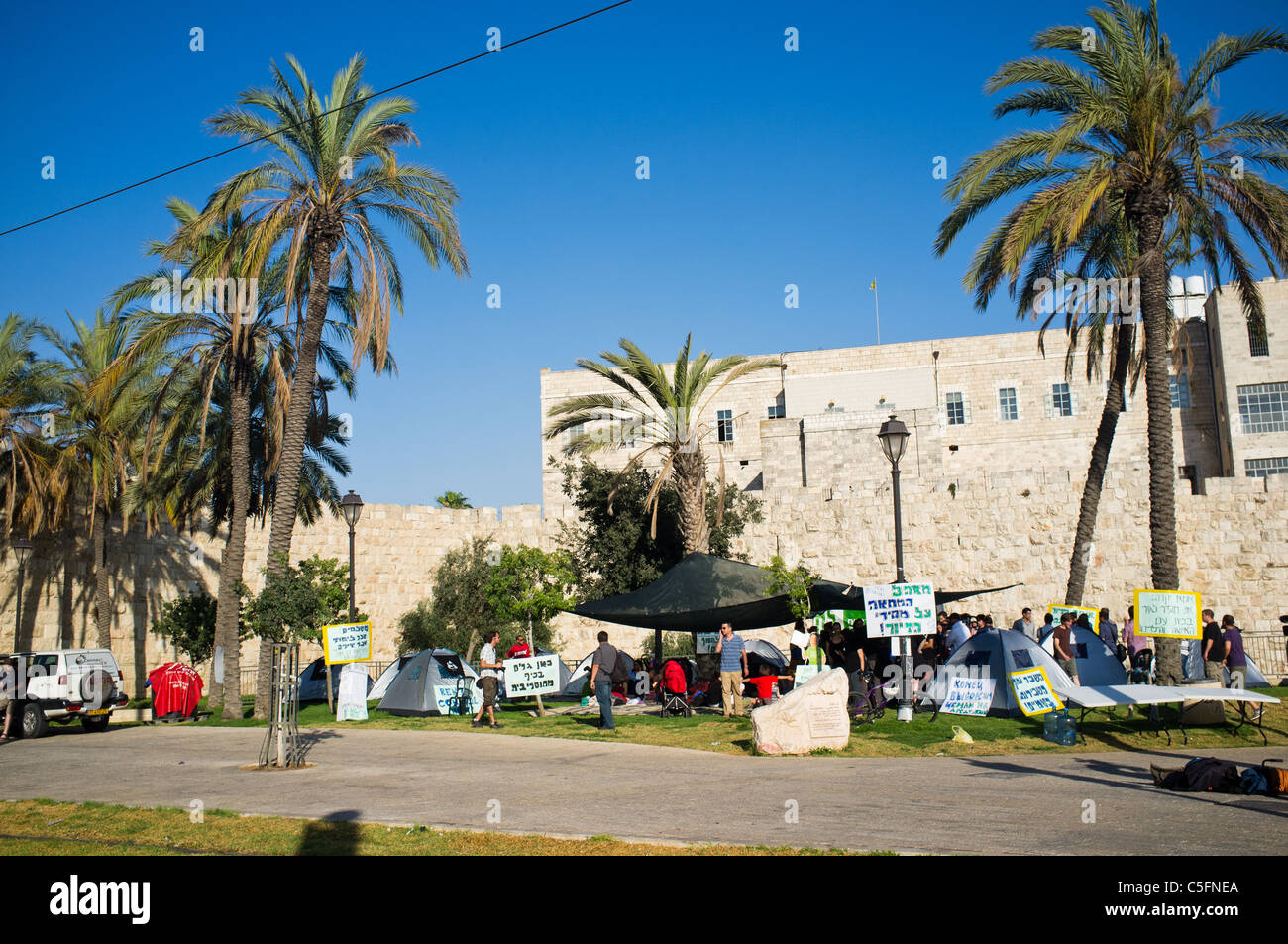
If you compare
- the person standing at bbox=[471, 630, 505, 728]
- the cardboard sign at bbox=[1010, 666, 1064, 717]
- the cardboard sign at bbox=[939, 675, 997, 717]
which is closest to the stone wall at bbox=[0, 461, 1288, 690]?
the cardboard sign at bbox=[939, 675, 997, 717]

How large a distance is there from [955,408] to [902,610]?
102 feet

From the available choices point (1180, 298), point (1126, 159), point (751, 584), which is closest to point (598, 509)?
point (751, 584)

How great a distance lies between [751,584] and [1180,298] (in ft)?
110

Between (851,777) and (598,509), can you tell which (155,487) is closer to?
(598,509)

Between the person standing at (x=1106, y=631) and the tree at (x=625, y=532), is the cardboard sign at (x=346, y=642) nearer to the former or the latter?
the tree at (x=625, y=532)

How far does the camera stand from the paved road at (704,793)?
7.39 meters

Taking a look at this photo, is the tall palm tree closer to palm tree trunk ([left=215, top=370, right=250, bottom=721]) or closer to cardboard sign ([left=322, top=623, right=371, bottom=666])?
palm tree trunk ([left=215, top=370, right=250, bottom=721])

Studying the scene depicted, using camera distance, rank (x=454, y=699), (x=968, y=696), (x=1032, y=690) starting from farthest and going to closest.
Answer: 1. (x=454, y=699)
2. (x=968, y=696)
3. (x=1032, y=690)

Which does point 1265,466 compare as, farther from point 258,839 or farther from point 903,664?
point 258,839

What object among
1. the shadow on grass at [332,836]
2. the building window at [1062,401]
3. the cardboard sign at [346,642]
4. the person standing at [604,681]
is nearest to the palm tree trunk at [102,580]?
the cardboard sign at [346,642]

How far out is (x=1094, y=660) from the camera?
1753 centimetres

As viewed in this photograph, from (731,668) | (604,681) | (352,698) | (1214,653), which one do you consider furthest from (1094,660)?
(352,698)

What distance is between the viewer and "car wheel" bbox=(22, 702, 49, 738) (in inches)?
718

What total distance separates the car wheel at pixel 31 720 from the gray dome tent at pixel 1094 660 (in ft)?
59.2
